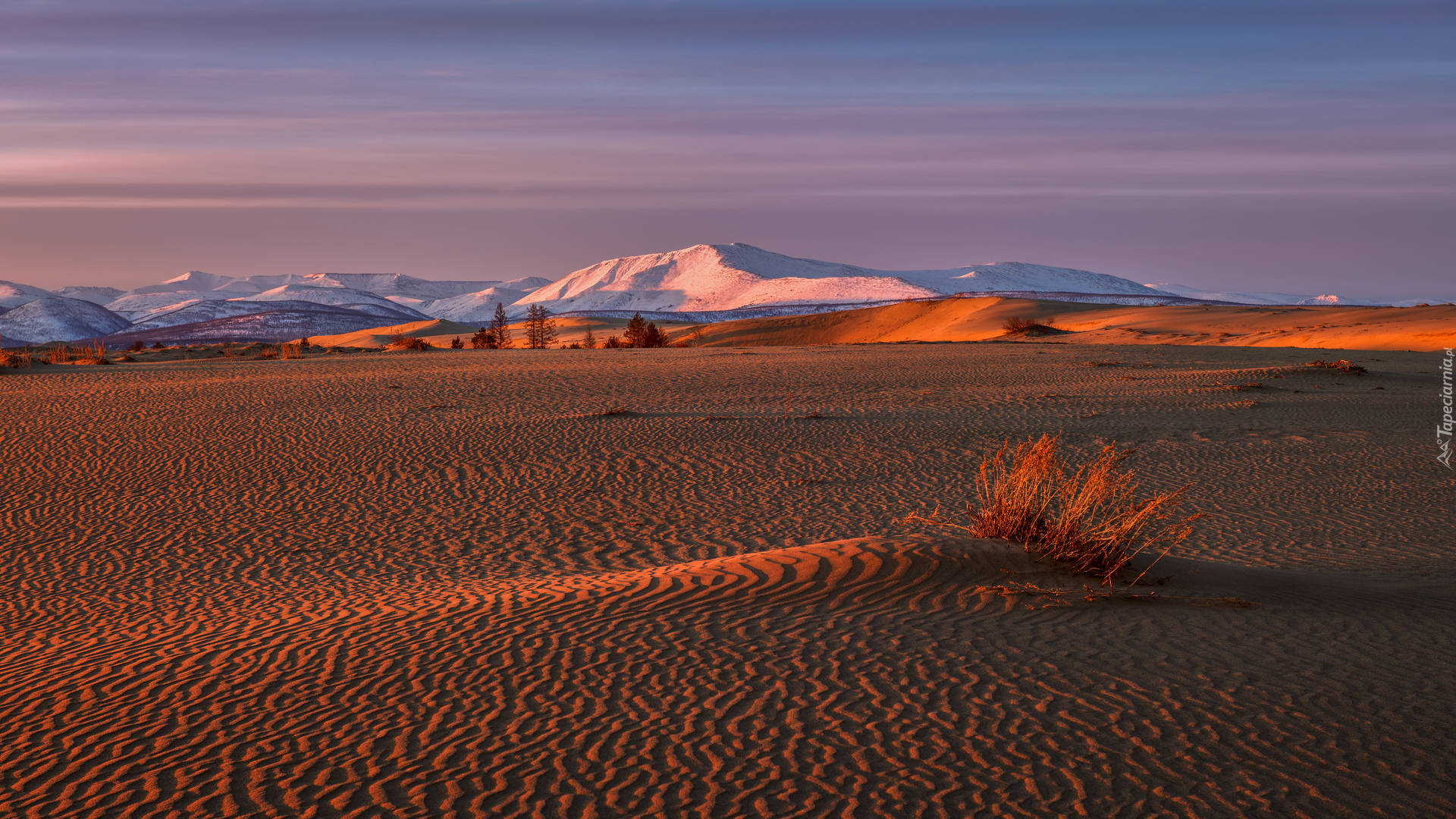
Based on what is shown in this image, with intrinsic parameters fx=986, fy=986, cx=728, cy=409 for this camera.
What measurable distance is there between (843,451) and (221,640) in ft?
29.5

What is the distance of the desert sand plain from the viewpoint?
3750 millimetres

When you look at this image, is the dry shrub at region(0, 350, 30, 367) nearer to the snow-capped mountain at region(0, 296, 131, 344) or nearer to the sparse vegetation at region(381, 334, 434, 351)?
the sparse vegetation at region(381, 334, 434, 351)

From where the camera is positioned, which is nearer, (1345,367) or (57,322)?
(1345,367)

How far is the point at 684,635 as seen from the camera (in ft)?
17.8

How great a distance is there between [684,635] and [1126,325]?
163ft

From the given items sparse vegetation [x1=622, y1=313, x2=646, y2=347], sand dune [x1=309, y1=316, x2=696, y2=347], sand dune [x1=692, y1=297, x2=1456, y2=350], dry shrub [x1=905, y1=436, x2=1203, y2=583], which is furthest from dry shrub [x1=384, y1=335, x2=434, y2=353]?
dry shrub [x1=905, y1=436, x2=1203, y2=583]

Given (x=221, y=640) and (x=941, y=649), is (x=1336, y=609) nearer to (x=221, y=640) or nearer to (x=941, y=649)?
(x=941, y=649)

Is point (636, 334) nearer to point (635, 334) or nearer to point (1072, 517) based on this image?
point (635, 334)

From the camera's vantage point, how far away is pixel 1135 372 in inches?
878

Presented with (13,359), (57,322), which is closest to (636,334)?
(13,359)

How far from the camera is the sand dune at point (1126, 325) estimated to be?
1527 inches

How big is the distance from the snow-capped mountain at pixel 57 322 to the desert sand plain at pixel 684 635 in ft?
528

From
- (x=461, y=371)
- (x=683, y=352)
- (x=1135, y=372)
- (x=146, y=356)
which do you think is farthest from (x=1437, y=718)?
(x=146, y=356)

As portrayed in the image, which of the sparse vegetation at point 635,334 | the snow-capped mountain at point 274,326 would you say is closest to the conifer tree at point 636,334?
the sparse vegetation at point 635,334
